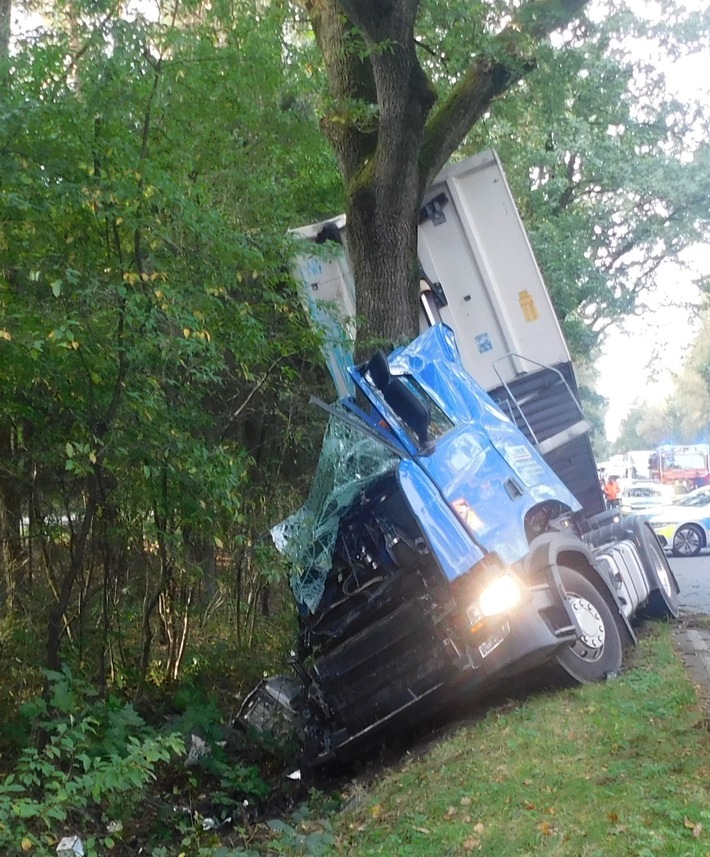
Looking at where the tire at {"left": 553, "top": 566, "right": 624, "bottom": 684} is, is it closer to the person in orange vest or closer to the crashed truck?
the crashed truck

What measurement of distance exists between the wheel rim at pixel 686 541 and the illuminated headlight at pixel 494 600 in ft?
43.7

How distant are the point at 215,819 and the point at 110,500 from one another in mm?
2499

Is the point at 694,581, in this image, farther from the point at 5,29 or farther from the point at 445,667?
the point at 5,29

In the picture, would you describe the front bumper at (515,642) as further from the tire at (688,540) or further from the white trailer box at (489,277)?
the tire at (688,540)

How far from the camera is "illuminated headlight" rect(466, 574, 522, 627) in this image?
603 cm

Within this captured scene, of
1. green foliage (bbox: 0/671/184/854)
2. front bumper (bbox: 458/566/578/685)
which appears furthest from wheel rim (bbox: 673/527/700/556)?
green foliage (bbox: 0/671/184/854)

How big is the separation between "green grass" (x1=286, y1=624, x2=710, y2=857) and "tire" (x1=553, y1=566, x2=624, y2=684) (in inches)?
6.4

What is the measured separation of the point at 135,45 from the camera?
5531mm

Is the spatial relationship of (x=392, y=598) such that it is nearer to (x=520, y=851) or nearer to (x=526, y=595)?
(x=526, y=595)

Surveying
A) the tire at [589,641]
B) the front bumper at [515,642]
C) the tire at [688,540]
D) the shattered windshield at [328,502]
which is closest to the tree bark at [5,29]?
the shattered windshield at [328,502]

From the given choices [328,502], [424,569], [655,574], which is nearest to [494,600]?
[424,569]

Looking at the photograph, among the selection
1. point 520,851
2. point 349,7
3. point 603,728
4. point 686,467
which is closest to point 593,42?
point 349,7

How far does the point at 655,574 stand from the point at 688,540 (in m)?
9.60

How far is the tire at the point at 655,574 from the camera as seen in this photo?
30.4 feet
